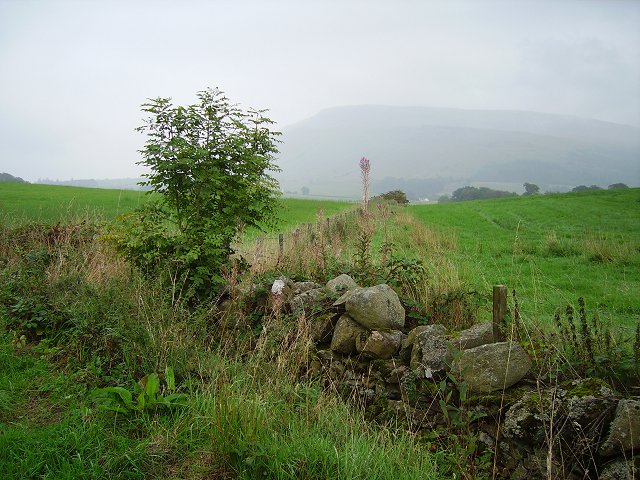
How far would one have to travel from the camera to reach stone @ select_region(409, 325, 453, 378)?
3.97 meters

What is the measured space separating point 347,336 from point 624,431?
8.55ft

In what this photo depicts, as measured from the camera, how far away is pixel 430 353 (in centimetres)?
405

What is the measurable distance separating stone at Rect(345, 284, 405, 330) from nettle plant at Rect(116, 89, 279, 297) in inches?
77.1

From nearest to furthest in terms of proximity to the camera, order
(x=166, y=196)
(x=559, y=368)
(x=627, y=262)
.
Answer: (x=559, y=368) < (x=166, y=196) < (x=627, y=262)

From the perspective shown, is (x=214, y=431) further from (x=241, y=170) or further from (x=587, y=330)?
(x=241, y=170)

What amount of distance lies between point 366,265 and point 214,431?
3574 millimetres

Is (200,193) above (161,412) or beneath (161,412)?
above

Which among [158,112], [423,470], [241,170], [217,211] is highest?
[158,112]

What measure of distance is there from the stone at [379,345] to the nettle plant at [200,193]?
2.21m

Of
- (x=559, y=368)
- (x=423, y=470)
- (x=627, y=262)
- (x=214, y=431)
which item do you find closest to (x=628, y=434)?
(x=559, y=368)

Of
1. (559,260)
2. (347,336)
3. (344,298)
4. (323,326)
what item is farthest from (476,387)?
(559,260)

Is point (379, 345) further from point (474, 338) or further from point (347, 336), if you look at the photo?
point (474, 338)

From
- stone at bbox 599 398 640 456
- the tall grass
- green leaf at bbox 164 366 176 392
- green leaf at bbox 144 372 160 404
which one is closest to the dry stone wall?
stone at bbox 599 398 640 456

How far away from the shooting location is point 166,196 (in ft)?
19.2
